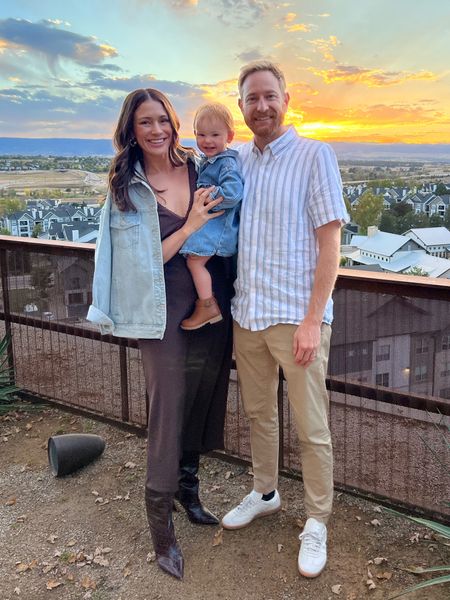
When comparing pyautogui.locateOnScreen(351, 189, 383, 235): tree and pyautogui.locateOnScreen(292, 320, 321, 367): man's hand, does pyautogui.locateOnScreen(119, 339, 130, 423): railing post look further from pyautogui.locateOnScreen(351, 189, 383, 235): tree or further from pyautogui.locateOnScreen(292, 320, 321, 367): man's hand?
pyautogui.locateOnScreen(351, 189, 383, 235): tree

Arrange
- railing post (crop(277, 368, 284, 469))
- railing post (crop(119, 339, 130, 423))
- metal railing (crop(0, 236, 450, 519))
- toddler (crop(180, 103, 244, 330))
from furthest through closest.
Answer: railing post (crop(119, 339, 130, 423))
railing post (crop(277, 368, 284, 469))
metal railing (crop(0, 236, 450, 519))
toddler (crop(180, 103, 244, 330))

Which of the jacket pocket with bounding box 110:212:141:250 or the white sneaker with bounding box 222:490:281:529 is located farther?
the white sneaker with bounding box 222:490:281:529

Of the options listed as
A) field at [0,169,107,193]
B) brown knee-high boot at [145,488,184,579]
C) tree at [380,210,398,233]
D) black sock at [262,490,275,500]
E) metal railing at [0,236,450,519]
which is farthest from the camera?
field at [0,169,107,193]

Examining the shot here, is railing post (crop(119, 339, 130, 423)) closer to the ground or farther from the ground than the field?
closer to the ground

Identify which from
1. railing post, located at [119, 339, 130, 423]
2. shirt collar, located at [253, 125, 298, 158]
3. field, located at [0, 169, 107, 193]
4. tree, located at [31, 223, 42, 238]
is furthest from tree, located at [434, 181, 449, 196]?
field, located at [0, 169, 107, 193]

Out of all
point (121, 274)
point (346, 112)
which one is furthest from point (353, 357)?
point (346, 112)

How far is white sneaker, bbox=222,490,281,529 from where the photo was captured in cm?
252

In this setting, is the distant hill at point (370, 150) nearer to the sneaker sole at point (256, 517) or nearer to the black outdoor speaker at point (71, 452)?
the black outdoor speaker at point (71, 452)

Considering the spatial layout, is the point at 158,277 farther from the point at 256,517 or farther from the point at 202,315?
the point at 256,517

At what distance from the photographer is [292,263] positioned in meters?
2.05

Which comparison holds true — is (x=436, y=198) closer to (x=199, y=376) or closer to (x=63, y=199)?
(x=199, y=376)

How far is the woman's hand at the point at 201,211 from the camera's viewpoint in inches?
81.5

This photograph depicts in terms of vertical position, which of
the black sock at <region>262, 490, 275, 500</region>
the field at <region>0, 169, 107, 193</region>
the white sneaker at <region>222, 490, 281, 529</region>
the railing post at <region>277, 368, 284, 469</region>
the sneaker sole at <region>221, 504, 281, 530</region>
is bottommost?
the sneaker sole at <region>221, 504, 281, 530</region>

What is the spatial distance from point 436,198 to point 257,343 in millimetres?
3024
